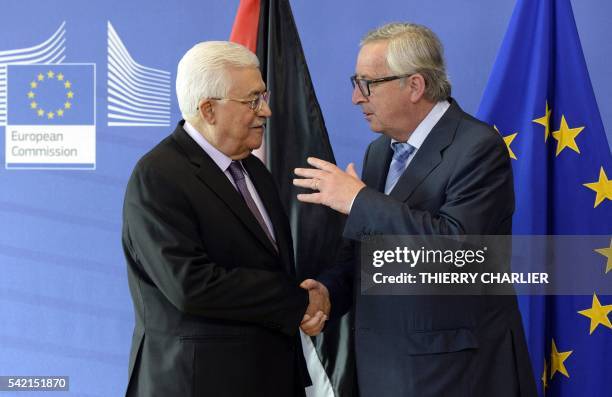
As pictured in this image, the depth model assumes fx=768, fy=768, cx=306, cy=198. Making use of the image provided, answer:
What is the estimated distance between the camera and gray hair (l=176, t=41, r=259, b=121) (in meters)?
1.79

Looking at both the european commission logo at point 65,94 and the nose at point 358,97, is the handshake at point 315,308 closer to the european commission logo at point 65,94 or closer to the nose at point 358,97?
the nose at point 358,97

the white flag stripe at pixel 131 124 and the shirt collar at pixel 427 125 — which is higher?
the white flag stripe at pixel 131 124

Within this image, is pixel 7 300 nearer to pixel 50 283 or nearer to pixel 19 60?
pixel 50 283

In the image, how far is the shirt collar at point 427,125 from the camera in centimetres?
201

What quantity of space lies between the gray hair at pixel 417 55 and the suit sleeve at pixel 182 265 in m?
0.66

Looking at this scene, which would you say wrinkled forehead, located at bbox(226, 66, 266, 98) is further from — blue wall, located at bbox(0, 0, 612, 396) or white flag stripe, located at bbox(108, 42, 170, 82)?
white flag stripe, located at bbox(108, 42, 170, 82)

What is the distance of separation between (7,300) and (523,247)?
2.15 metres

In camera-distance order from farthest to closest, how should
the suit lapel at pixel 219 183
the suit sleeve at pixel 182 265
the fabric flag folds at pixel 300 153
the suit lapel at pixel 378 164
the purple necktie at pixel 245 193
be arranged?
the fabric flag folds at pixel 300 153 < the suit lapel at pixel 378 164 < the purple necktie at pixel 245 193 < the suit lapel at pixel 219 183 < the suit sleeve at pixel 182 265

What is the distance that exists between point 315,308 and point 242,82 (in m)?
0.61

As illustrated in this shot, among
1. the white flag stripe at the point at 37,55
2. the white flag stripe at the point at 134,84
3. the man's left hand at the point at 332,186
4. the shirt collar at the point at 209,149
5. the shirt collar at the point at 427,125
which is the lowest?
the man's left hand at the point at 332,186

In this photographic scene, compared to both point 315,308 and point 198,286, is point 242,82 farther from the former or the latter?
point 315,308

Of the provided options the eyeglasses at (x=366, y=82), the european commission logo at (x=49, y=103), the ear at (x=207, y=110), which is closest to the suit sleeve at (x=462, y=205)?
the eyeglasses at (x=366, y=82)

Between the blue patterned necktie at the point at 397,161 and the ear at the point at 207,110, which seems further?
the blue patterned necktie at the point at 397,161

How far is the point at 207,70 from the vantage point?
1789 mm
